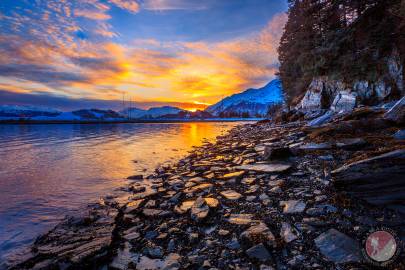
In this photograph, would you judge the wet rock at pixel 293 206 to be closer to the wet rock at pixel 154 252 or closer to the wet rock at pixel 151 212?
the wet rock at pixel 154 252

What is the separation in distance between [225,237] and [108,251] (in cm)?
181

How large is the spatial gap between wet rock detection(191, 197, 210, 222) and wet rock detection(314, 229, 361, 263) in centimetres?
192

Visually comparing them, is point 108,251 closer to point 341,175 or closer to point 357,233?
point 357,233

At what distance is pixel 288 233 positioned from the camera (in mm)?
3205

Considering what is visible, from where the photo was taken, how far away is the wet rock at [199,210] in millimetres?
4084

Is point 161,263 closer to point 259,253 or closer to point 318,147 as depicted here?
point 259,253

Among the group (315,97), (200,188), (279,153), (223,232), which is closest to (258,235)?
(223,232)

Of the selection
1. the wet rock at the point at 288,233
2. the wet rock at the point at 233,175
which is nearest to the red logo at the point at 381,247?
the wet rock at the point at 288,233

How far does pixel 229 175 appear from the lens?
6.53 meters

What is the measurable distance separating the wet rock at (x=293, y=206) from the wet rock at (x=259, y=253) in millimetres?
1080

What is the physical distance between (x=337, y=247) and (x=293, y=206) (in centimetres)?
117

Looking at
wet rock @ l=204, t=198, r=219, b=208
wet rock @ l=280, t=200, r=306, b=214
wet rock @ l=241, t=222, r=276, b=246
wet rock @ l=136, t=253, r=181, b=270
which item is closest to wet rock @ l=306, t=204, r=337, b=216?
wet rock @ l=280, t=200, r=306, b=214

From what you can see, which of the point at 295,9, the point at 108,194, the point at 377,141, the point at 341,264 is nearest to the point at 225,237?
the point at 341,264

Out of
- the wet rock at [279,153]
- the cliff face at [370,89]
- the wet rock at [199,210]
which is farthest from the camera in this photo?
the cliff face at [370,89]
